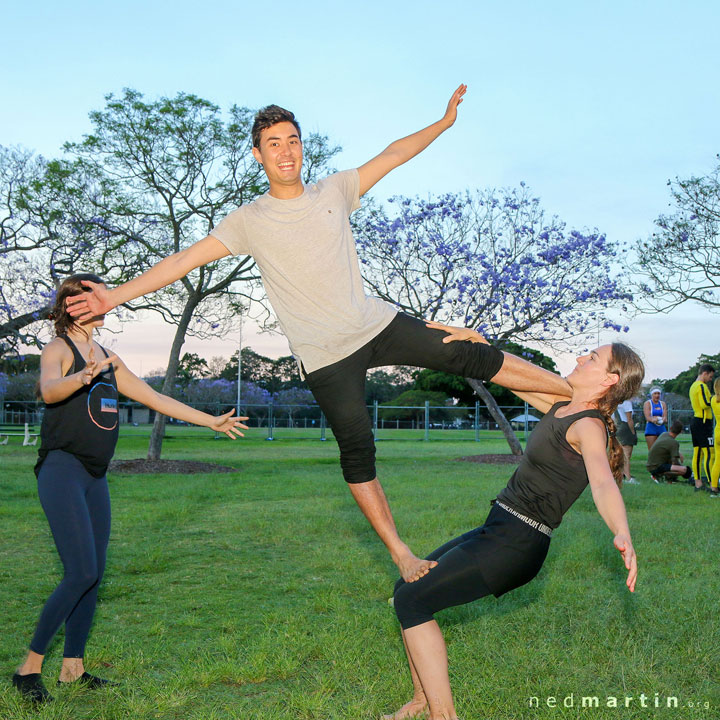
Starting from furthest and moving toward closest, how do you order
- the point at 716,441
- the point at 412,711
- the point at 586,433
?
1. the point at 716,441
2. the point at 412,711
3. the point at 586,433

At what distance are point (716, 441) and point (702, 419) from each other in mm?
702

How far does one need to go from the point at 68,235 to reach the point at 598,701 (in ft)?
66.0

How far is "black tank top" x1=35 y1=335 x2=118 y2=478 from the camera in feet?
13.5

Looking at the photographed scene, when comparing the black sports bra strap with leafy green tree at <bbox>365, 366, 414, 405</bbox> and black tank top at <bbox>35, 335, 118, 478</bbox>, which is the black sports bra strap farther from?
leafy green tree at <bbox>365, 366, 414, 405</bbox>

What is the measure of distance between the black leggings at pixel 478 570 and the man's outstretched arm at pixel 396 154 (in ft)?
6.99

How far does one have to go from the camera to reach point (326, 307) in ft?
13.1

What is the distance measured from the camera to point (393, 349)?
4.09 metres

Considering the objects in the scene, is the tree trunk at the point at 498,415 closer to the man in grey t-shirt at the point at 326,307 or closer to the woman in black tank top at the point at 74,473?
A: the man in grey t-shirt at the point at 326,307

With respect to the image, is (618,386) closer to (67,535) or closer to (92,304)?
(92,304)

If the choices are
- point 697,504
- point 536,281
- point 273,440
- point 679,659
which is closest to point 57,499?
point 679,659

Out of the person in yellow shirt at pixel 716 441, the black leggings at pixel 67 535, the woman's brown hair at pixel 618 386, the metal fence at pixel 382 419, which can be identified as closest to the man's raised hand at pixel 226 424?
the black leggings at pixel 67 535

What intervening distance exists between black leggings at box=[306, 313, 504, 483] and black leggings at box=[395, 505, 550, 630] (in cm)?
75

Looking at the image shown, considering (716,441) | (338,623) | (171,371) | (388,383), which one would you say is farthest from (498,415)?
(388,383)

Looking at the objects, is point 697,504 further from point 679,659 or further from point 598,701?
point 598,701
